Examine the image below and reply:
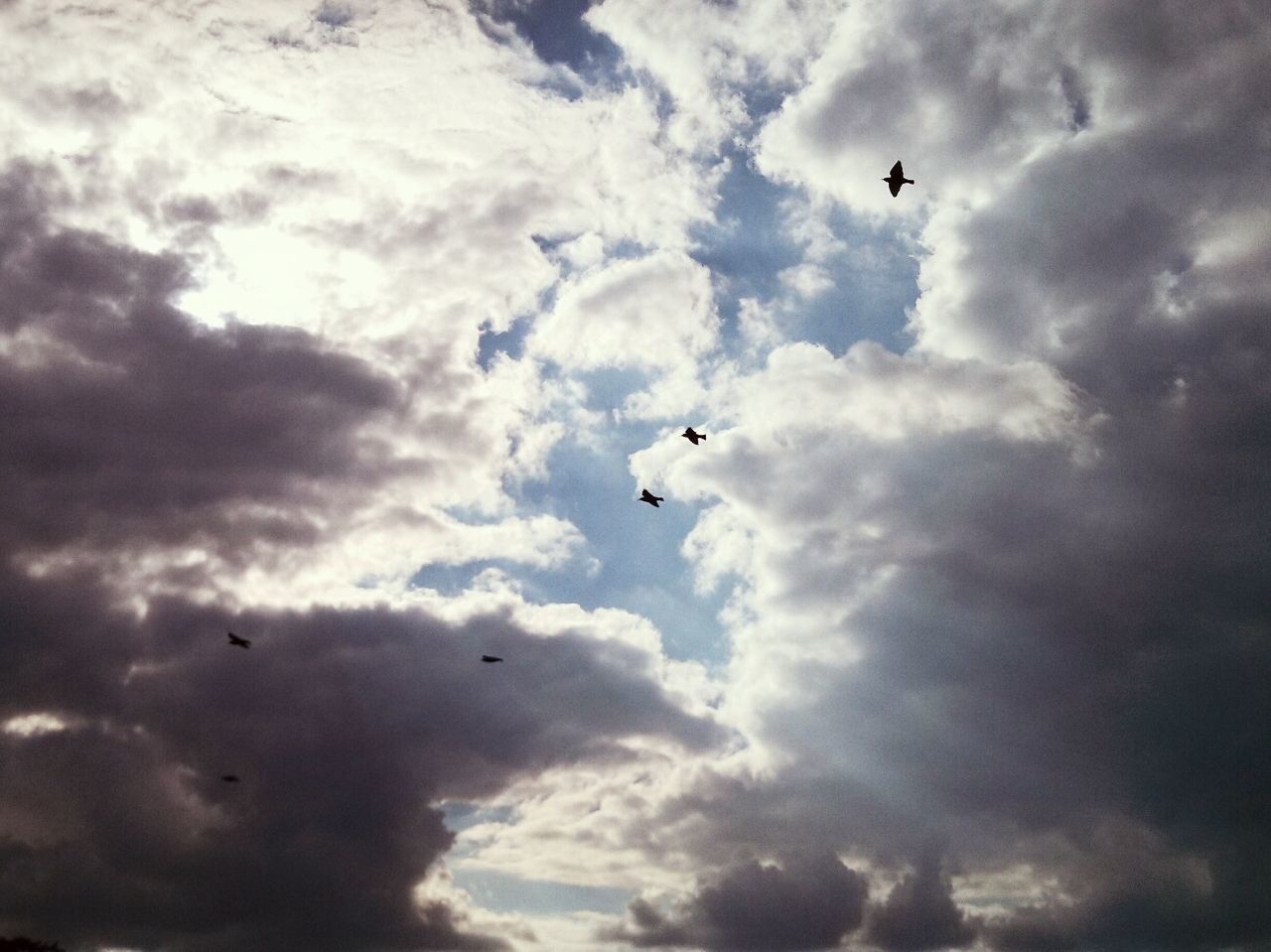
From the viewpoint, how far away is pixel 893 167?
46594mm

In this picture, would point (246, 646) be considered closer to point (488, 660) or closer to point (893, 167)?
point (488, 660)

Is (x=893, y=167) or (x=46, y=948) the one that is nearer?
(x=893, y=167)

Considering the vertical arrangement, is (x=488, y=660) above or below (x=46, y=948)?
above

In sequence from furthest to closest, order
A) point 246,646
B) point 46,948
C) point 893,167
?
point 46,948
point 246,646
point 893,167

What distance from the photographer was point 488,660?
61.4 metres

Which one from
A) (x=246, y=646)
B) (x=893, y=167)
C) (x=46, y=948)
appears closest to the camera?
(x=893, y=167)

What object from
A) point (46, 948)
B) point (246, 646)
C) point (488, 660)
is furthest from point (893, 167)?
point (46, 948)

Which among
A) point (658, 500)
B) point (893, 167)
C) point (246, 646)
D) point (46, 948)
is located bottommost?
point (46, 948)

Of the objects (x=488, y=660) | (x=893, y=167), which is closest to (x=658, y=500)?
(x=488, y=660)

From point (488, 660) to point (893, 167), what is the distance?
39.1 metres

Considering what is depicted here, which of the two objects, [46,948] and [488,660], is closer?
[488,660]

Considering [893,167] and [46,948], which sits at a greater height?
[893,167]

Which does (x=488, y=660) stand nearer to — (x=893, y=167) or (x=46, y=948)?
(x=893, y=167)

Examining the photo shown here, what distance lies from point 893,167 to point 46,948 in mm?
139777
